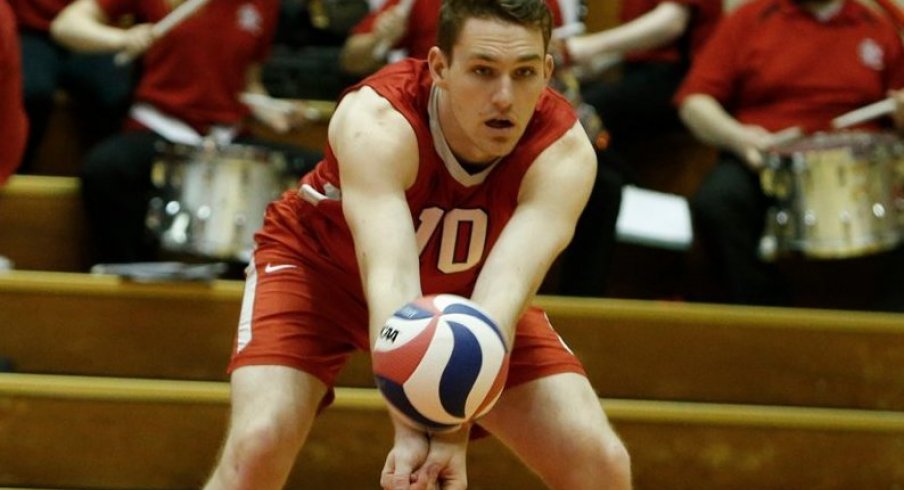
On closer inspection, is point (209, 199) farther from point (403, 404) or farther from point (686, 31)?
point (403, 404)

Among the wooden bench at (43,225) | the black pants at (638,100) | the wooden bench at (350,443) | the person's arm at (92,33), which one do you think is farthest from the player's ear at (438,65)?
the black pants at (638,100)

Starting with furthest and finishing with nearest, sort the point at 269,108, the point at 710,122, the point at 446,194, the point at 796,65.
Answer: the point at 269,108 → the point at 796,65 → the point at 710,122 → the point at 446,194

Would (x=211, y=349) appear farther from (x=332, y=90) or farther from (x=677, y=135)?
(x=677, y=135)

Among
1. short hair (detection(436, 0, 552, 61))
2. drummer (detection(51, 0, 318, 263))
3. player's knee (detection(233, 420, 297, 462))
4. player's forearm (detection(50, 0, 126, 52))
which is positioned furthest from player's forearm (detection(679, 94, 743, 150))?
player's knee (detection(233, 420, 297, 462))

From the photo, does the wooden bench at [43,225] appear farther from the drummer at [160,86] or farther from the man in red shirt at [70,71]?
the man in red shirt at [70,71]

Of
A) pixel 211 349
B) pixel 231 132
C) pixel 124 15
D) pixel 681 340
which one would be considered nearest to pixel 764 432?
pixel 681 340

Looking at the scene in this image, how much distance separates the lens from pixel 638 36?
5.18 metres

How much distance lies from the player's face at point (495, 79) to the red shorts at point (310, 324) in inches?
19.0

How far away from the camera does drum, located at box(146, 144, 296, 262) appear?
180 inches

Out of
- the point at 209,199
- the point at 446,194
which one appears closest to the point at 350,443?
the point at 209,199

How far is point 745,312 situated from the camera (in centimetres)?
473

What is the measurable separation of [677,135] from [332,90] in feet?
4.20

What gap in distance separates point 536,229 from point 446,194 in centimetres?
25

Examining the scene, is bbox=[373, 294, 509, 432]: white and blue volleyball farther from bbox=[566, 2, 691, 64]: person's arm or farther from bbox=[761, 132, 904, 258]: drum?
bbox=[566, 2, 691, 64]: person's arm
